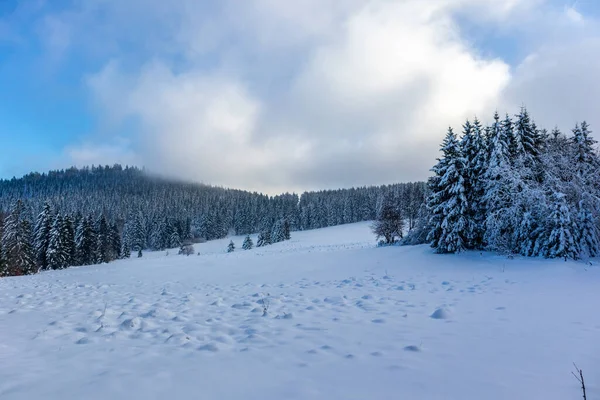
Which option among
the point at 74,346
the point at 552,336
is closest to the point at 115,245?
the point at 74,346

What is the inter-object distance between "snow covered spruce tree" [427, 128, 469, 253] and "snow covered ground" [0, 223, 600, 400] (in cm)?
878

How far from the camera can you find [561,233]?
1429cm

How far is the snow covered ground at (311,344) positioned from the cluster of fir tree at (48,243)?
1363 inches

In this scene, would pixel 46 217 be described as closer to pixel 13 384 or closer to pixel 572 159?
pixel 13 384

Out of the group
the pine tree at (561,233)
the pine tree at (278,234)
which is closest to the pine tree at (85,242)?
the pine tree at (278,234)

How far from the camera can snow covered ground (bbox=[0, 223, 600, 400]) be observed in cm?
352

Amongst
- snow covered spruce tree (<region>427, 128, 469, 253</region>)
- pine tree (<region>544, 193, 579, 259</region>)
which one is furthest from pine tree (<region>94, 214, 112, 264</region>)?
pine tree (<region>544, 193, 579, 259</region>)

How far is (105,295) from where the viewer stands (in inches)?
413

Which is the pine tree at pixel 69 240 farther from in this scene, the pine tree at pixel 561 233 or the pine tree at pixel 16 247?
the pine tree at pixel 561 233

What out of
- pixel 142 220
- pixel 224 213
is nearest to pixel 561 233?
pixel 142 220

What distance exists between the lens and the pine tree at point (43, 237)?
41406 mm

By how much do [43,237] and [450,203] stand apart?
1889 inches

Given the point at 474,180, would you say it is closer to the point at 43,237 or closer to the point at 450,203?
the point at 450,203

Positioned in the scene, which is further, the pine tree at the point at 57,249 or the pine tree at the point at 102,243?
the pine tree at the point at 102,243
